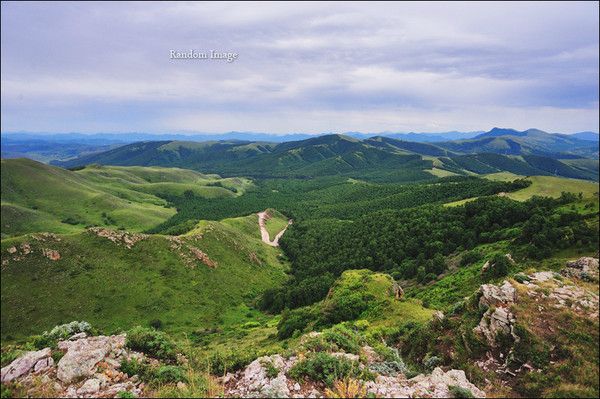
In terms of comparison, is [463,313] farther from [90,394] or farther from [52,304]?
[52,304]

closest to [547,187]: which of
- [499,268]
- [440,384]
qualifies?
[499,268]

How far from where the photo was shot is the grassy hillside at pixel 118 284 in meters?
78.7

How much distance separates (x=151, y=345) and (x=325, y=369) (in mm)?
11787

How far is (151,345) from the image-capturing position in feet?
68.8

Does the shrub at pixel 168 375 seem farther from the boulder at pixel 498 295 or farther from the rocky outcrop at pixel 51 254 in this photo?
the rocky outcrop at pixel 51 254

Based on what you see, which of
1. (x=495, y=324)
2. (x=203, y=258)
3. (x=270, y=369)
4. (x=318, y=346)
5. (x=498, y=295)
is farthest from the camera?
(x=203, y=258)

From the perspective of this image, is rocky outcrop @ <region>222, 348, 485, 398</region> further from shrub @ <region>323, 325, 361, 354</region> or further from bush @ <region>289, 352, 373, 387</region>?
shrub @ <region>323, 325, 361, 354</region>

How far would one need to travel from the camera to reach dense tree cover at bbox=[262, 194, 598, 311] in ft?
207

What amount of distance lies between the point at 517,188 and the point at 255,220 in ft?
445

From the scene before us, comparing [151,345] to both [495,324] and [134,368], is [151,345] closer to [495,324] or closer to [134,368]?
[134,368]

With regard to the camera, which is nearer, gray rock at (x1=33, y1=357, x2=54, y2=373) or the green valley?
gray rock at (x1=33, y1=357, x2=54, y2=373)

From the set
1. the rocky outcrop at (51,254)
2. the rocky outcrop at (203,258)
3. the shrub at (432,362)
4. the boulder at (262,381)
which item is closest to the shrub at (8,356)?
the boulder at (262,381)

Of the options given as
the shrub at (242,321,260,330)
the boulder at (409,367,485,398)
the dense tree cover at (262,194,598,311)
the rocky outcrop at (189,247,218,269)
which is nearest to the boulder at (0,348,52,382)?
the boulder at (409,367,485,398)

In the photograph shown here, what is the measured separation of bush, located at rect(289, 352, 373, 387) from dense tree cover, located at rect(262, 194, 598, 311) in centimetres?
3831
